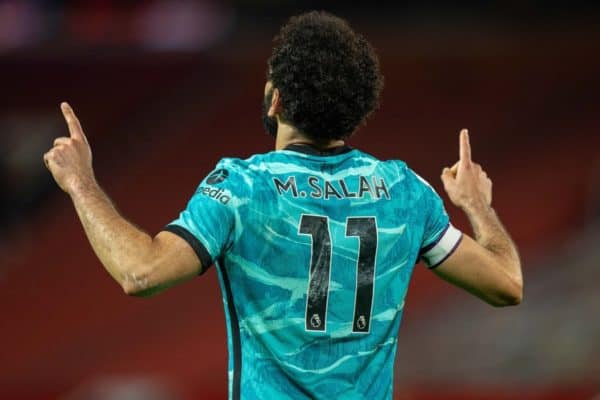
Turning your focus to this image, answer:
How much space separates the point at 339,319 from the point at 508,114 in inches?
357

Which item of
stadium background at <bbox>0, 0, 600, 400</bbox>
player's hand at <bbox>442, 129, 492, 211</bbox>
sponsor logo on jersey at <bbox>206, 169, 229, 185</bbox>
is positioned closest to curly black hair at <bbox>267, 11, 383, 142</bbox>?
sponsor logo on jersey at <bbox>206, 169, 229, 185</bbox>

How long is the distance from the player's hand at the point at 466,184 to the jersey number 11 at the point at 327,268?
1.04 feet

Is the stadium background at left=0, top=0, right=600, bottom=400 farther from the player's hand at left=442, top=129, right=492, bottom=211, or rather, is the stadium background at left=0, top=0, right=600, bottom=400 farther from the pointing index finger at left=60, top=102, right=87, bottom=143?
the pointing index finger at left=60, top=102, right=87, bottom=143

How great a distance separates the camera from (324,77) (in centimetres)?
205

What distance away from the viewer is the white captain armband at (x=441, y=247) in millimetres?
2156

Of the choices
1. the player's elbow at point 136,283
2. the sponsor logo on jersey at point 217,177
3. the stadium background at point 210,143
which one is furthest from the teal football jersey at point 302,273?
the stadium background at point 210,143

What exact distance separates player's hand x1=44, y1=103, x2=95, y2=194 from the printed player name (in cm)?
33

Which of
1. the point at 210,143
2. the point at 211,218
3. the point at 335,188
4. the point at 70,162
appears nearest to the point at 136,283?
the point at 211,218

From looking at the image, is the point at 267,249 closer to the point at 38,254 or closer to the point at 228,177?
the point at 228,177

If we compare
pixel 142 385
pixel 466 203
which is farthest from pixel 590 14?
pixel 466 203

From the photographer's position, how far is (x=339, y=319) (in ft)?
6.61

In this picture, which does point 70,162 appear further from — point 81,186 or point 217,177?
point 217,177

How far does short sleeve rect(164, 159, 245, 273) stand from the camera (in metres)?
1.89

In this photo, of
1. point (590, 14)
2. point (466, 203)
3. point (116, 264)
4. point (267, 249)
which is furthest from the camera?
point (590, 14)
